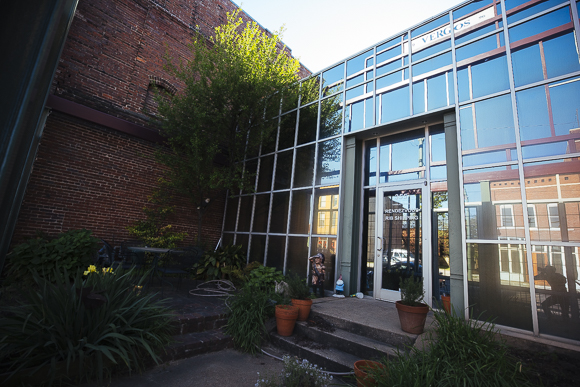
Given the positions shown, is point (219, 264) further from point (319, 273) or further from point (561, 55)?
point (561, 55)

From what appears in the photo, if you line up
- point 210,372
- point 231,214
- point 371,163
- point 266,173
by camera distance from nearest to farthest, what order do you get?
1. point 210,372
2. point 371,163
3. point 266,173
4. point 231,214

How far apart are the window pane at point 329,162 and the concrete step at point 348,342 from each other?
3282mm

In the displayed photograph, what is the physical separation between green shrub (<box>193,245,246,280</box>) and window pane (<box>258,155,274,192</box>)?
178 centimetres

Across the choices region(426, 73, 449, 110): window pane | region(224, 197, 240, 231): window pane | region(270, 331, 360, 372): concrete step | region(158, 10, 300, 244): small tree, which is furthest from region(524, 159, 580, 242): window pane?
region(224, 197, 240, 231): window pane

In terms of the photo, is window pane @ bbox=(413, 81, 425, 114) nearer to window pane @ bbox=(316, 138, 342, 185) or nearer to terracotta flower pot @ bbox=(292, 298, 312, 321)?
window pane @ bbox=(316, 138, 342, 185)

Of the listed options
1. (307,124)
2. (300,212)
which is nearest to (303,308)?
(300,212)

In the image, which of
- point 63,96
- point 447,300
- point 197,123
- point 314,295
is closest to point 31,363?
point 314,295

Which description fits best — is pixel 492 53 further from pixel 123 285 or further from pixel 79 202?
pixel 79 202

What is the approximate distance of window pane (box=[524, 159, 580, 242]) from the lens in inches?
141

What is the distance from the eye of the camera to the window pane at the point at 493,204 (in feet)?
13.1

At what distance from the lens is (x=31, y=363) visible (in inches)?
95.2

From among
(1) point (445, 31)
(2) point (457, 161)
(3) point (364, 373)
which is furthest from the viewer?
(1) point (445, 31)

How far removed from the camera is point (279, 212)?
7.29m

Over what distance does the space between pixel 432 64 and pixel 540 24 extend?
157 cm
